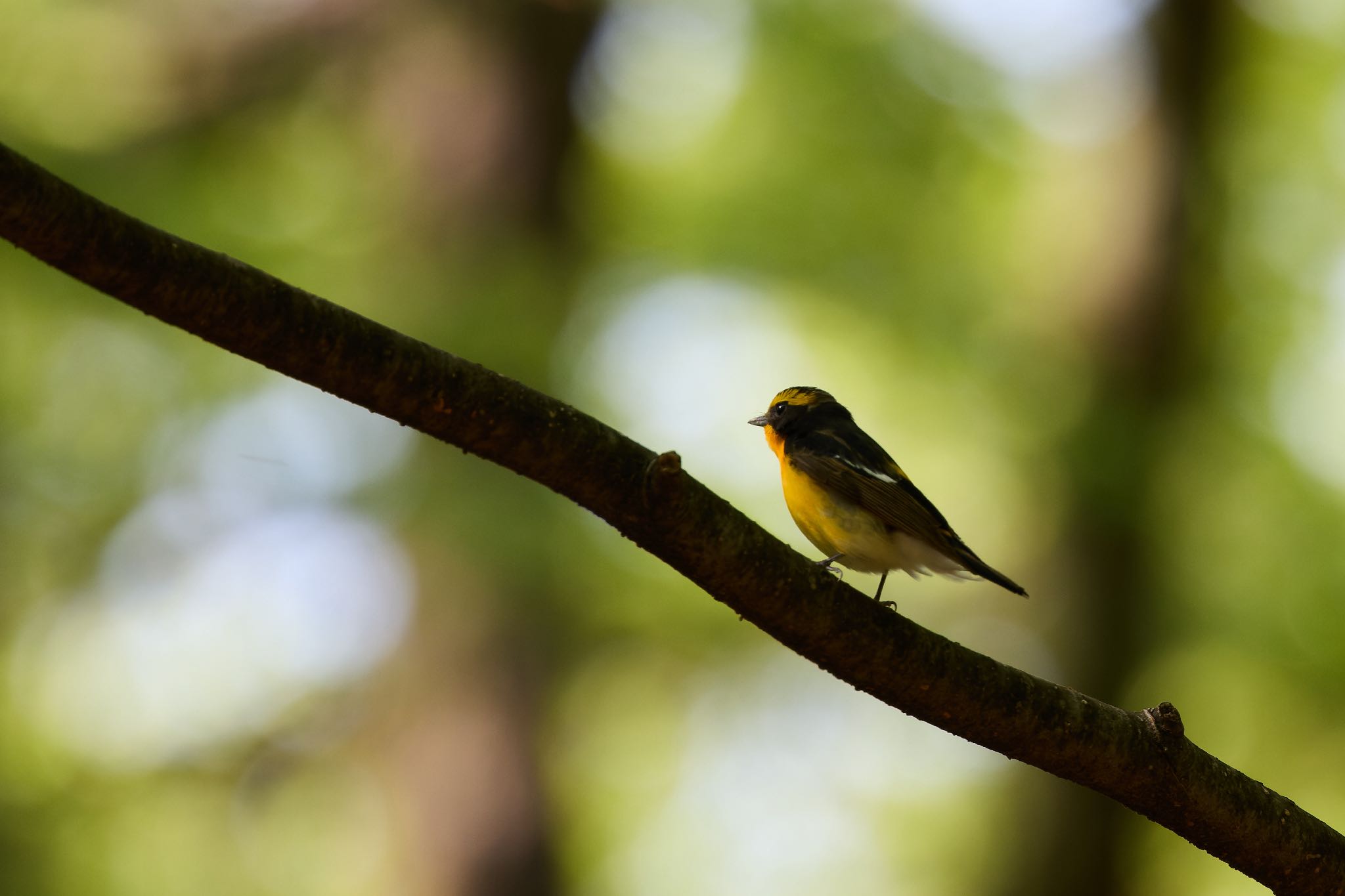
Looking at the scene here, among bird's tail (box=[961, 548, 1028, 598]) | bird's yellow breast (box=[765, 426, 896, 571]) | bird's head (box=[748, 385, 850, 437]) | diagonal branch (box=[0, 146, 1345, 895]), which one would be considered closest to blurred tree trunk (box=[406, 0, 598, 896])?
bird's head (box=[748, 385, 850, 437])

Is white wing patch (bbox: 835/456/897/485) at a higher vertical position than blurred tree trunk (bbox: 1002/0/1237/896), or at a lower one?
lower

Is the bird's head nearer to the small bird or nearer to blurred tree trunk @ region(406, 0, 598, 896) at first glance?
the small bird

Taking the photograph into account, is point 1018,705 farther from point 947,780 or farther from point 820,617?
point 947,780

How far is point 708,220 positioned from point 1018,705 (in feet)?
25.5

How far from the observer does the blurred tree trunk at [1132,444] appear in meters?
7.59

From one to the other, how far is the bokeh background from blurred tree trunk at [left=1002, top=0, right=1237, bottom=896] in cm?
3

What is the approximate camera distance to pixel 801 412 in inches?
190

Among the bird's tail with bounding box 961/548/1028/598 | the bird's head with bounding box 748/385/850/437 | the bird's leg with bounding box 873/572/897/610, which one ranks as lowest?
the bird's leg with bounding box 873/572/897/610

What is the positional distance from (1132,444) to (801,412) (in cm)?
386

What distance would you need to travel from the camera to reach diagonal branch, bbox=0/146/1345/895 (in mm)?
1960

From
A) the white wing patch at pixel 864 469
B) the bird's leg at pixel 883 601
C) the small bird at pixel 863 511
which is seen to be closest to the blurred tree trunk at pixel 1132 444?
the small bird at pixel 863 511

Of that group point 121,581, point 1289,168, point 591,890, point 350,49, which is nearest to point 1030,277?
point 1289,168

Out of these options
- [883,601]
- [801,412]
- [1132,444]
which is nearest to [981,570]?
[883,601]

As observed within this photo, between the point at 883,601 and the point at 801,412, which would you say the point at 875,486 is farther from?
the point at 801,412
